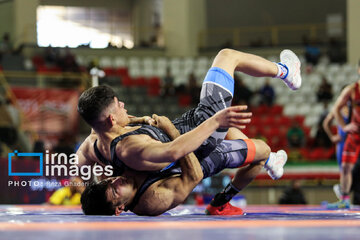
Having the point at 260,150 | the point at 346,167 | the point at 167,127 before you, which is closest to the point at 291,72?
the point at 260,150

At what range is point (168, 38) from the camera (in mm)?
15789

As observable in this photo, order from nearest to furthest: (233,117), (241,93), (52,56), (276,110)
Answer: (233,117)
(241,93)
(276,110)
(52,56)

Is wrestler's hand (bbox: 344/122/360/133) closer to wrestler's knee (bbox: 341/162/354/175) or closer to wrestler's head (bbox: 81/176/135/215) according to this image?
wrestler's knee (bbox: 341/162/354/175)

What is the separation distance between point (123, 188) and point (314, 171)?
25.3ft

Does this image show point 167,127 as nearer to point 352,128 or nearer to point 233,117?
point 233,117

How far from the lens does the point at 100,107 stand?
320cm

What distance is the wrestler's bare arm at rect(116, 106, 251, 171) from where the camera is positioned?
112 inches

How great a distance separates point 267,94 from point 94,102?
1065 centimetres

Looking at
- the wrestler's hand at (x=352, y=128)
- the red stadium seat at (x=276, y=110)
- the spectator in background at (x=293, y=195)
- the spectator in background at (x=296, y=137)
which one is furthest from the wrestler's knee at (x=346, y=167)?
the red stadium seat at (x=276, y=110)

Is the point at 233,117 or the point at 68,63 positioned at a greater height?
the point at 68,63

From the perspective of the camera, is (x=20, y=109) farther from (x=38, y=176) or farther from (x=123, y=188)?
(x=123, y=188)

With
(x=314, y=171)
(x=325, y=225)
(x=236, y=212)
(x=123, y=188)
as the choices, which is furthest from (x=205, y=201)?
(x=325, y=225)

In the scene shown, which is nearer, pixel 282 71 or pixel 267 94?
pixel 282 71

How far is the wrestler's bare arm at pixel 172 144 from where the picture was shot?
112 inches
